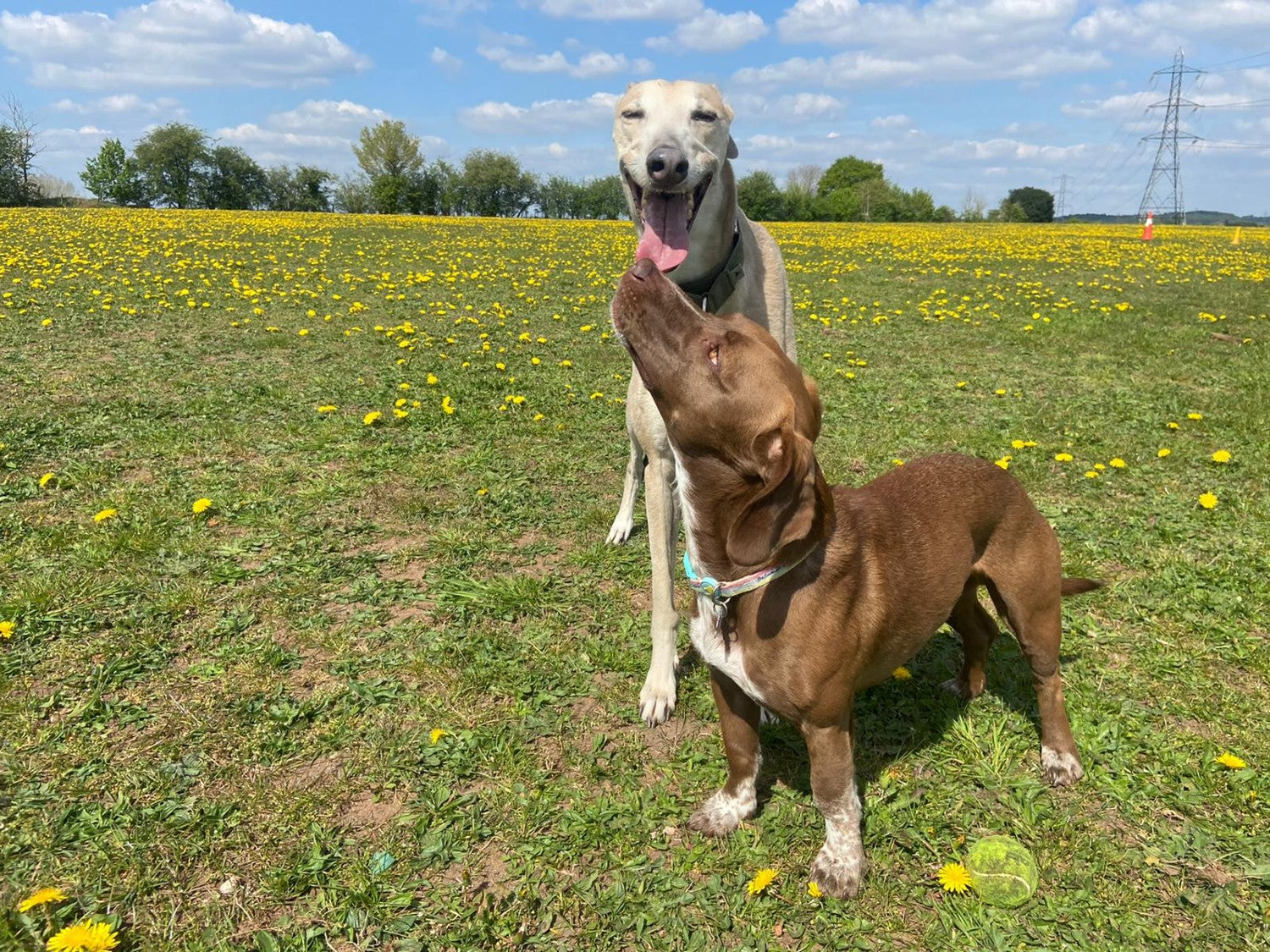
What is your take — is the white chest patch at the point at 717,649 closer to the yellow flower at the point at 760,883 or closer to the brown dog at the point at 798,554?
the brown dog at the point at 798,554

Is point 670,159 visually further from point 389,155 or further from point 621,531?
point 389,155

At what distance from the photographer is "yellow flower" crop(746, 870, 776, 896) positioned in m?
2.62

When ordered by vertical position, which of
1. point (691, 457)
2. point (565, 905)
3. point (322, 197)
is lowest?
Answer: point (565, 905)

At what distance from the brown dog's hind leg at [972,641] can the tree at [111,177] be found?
83903 millimetres

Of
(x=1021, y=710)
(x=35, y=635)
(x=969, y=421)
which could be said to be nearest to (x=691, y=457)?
(x=1021, y=710)

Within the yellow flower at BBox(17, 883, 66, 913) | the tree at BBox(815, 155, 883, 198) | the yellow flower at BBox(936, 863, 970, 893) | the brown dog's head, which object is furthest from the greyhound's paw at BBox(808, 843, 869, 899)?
the tree at BBox(815, 155, 883, 198)

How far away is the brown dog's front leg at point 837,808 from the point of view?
8.57ft

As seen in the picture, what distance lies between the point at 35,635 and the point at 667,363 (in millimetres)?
3620

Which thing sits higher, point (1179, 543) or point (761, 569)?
point (761, 569)

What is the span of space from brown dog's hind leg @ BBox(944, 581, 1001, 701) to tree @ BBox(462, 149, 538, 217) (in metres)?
85.6

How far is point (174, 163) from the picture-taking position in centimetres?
7169

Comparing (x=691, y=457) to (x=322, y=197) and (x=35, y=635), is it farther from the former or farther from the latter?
(x=322, y=197)

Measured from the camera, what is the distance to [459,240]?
88.7ft

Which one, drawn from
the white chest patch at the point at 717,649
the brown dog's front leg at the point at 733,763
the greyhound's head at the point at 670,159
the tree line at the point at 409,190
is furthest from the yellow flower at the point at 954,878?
the tree line at the point at 409,190
